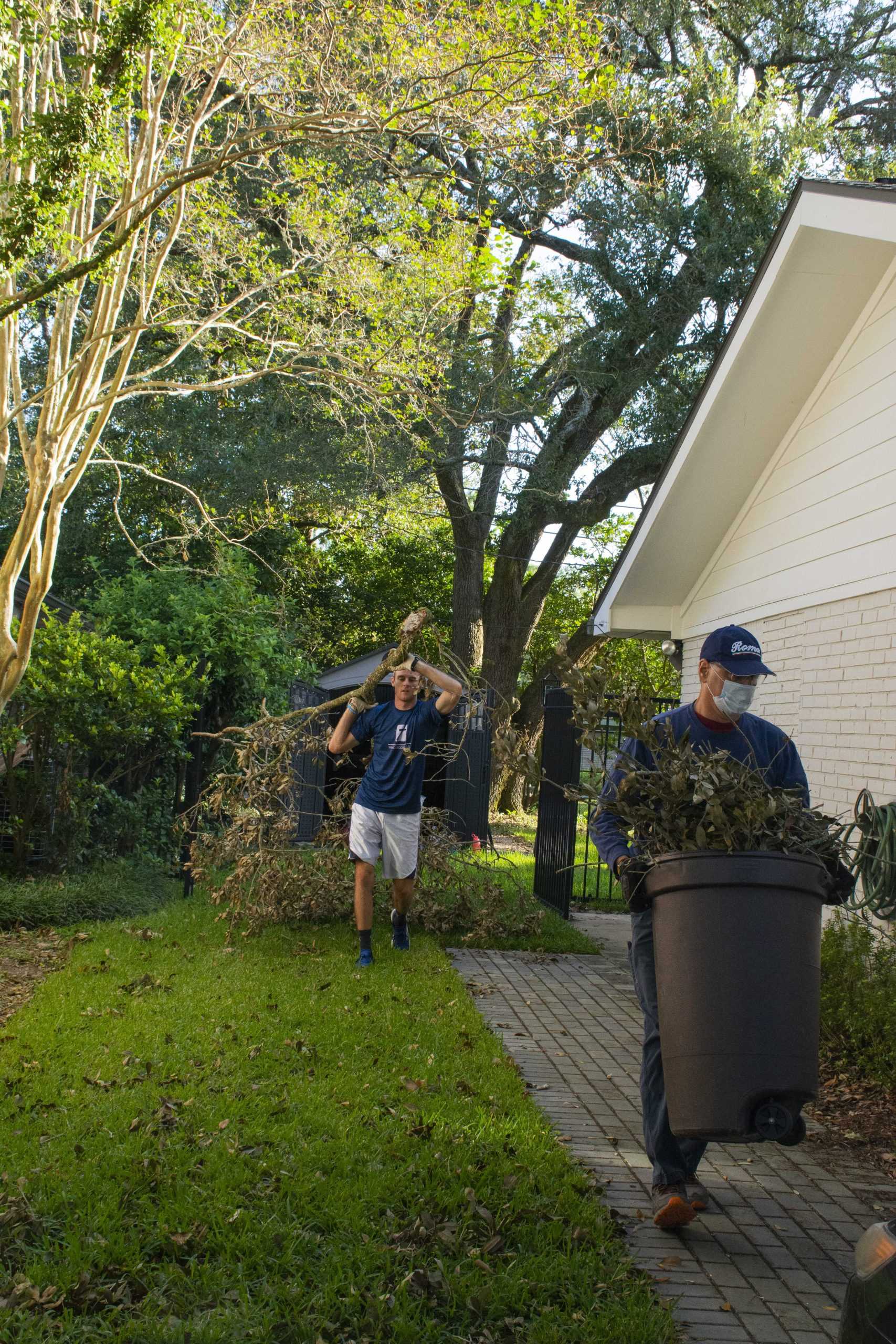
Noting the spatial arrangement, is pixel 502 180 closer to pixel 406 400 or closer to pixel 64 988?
pixel 406 400

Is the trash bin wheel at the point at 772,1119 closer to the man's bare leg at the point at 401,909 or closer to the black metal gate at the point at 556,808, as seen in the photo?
the man's bare leg at the point at 401,909

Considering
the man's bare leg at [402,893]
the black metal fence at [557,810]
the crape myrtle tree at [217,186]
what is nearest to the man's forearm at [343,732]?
Result: the man's bare leg at [402,893]

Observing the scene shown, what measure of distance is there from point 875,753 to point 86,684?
5.98 meters

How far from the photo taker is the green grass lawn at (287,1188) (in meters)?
3.10

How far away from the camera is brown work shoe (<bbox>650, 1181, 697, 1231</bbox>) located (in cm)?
373

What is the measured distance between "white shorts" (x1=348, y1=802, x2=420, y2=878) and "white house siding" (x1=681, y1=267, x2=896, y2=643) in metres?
2.91

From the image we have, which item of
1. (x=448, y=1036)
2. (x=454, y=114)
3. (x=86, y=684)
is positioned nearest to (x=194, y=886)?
(x=86, y=684)

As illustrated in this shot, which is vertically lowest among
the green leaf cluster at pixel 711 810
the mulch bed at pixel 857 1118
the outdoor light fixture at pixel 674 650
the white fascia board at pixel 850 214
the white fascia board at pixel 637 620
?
the mulch bed at pixel 857 1118

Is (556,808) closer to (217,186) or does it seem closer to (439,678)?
(439,678)

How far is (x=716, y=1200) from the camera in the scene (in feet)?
13.6

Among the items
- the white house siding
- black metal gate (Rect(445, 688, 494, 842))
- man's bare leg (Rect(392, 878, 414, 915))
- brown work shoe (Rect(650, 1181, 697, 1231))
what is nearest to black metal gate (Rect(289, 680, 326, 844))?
black metal gate (Rect(445, 688, 494, 842))

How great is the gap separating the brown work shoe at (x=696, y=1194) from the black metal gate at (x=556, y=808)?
574 centimetres

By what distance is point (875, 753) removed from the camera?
6078mm

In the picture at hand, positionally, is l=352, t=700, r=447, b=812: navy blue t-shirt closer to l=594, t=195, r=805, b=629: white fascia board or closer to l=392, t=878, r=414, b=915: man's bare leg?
l=392, t=878, r=414, b=915: man's bare leg
